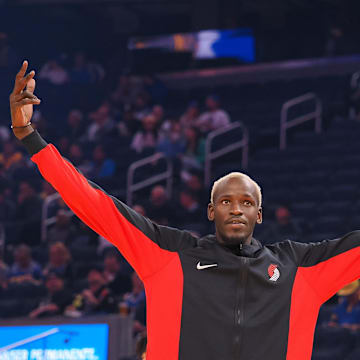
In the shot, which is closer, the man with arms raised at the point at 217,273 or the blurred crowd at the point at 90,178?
the man with arms raised at the point at 217,273

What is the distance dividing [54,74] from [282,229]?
800 centimetres

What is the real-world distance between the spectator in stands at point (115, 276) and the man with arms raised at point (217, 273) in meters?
7.45

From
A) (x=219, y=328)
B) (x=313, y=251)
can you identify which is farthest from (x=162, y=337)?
(x=313, y=251)

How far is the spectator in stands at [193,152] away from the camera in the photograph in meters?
13.8

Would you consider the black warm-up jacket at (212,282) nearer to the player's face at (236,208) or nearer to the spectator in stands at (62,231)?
the player's face at (236,208)

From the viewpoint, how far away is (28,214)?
44.3ft

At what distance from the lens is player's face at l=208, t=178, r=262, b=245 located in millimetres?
3215

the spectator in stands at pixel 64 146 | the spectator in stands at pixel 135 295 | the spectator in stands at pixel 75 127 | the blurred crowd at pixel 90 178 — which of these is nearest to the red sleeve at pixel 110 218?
the blurred crowd at pixel 90 178

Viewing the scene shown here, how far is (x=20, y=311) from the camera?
11.5 metres

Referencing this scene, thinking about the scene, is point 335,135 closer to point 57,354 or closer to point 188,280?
point 57,354

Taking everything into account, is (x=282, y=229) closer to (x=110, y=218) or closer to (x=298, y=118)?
(x=298, y=118)

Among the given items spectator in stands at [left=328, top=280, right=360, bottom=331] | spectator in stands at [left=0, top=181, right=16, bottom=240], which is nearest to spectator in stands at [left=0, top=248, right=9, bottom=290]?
spectator in stands at [left=0, top=181, right=16, bottom=240]

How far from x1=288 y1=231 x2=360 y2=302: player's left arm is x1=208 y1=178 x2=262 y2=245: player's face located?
265 mm

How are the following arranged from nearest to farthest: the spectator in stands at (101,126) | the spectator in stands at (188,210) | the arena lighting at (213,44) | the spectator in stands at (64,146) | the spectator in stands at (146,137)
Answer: the spectator in stands at (188,210) → the spectator in stands at (146,137) → the spectator in stands at (64,146) → the spectator in stands at (101,126) → the arena lighting at (213,44)
